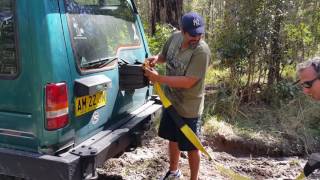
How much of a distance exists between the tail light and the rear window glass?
1.00 ft

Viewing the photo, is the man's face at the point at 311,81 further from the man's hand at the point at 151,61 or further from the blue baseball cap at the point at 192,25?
the man's hand at the point at 151,61

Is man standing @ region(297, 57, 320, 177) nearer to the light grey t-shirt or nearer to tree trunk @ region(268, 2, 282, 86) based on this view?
the light grey t-shirt

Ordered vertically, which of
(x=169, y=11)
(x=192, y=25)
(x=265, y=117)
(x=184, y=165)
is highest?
(x=169, y=11)

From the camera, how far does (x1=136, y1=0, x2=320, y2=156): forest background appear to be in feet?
18.7

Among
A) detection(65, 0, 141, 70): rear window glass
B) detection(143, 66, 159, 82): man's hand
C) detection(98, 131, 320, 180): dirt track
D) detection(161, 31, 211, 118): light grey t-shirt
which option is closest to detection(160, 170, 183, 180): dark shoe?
detection(98, 131, 320, 180): dirt track

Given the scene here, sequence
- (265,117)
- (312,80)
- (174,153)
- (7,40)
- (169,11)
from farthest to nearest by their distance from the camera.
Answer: (169,11), (265,117), (174,153), (7,40), (312,80)

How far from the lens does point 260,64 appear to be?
6.37 m

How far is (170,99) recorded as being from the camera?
360 cm

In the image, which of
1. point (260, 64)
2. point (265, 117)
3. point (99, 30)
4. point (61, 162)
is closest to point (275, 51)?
point (260, 64)

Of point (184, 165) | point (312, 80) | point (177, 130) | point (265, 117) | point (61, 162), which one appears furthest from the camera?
point (265, 117)

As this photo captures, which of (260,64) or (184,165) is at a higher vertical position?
(260,64)

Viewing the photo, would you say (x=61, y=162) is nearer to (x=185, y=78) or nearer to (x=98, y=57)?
(x=98, y=57)

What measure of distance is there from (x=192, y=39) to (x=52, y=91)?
4.13ft

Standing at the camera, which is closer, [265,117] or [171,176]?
[171,176]
